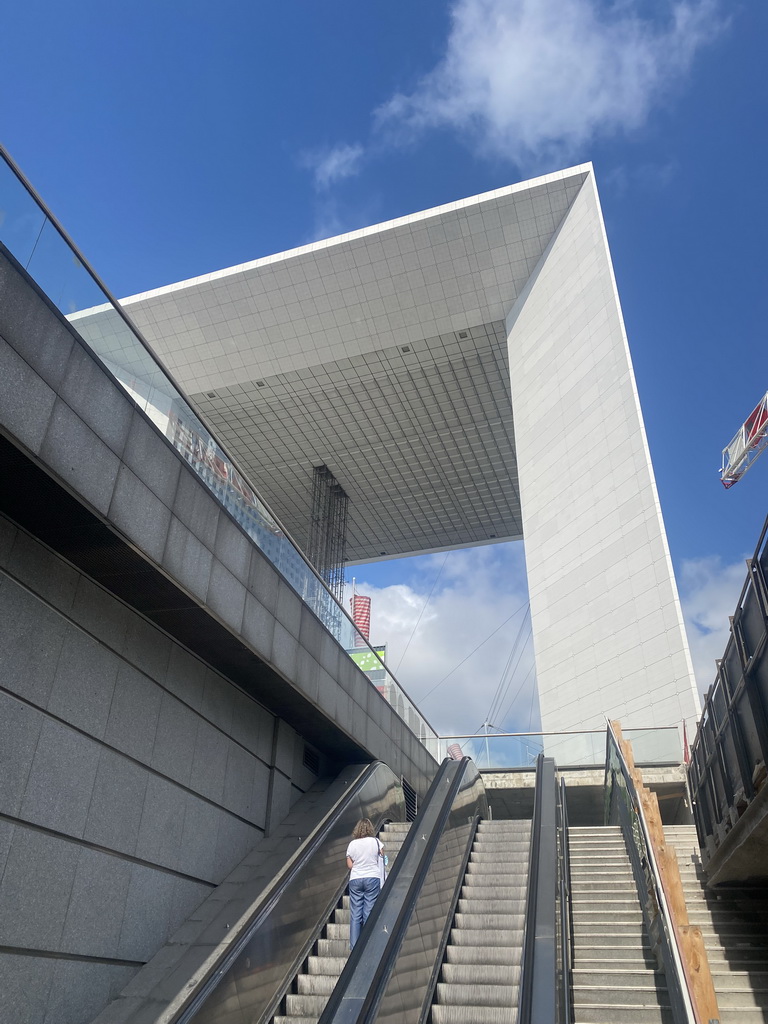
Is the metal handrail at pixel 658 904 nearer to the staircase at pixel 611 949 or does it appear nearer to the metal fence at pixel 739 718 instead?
the staircase at pixel 611 949

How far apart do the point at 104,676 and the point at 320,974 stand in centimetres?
322

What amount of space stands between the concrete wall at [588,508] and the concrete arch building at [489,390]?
0.19 feet

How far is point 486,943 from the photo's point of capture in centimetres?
717

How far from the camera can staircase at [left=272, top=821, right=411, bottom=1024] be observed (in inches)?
252

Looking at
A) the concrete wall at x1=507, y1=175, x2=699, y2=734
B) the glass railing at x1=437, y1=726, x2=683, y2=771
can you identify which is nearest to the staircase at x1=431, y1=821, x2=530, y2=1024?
the glass railing at x1=437, y1=726, x2=683, y2=771

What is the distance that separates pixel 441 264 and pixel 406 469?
11.2 m

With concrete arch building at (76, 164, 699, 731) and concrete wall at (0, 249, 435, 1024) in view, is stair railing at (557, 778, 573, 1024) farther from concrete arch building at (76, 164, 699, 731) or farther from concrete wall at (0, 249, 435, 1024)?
concrete arch building at (76, 164, 699, 731)

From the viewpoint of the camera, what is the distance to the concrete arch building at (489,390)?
20719mm

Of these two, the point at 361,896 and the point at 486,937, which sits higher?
the point at 361,896

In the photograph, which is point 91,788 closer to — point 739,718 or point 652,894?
point 652,894

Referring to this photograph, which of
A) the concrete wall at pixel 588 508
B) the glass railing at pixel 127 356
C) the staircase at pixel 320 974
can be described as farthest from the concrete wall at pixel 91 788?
the concrete wall at pixel 588 508

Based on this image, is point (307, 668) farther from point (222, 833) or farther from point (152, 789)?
point (152, 789)

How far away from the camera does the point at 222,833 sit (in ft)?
28.7

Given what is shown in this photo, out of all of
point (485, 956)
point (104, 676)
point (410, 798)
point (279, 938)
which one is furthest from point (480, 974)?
point (410, 798)
